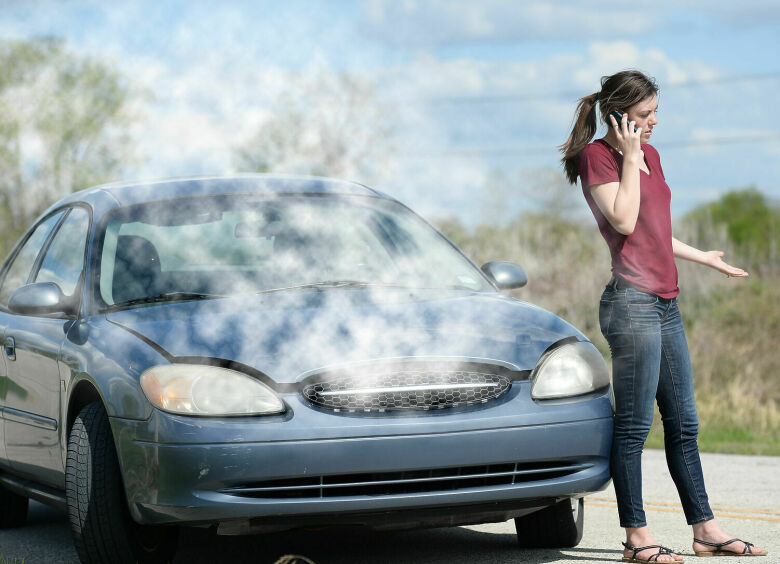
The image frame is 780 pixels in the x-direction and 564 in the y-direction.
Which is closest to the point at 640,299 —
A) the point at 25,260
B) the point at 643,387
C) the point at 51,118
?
the point at 643,387

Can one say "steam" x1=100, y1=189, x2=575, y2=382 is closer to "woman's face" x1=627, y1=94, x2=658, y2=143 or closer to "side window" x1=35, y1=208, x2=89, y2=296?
"side window" x1=35, y1=208, x2=89, y2=296

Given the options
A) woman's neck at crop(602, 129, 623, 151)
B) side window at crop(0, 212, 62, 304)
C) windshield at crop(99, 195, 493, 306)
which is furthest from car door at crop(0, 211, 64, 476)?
woman's neck at crop(602, 129, 623, 151)

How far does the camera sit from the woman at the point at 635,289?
180 inches

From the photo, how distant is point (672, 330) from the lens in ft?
15.5

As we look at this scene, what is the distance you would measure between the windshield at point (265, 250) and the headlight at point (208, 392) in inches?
32.3

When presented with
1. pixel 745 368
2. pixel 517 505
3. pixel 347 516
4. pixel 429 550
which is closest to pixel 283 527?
pixel 347 516

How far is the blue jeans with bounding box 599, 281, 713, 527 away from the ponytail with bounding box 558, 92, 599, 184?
1.78 ft

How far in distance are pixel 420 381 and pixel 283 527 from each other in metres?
0.69

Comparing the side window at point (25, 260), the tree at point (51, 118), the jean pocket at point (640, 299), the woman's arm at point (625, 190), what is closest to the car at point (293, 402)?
the jean pocket at point (640, 299)

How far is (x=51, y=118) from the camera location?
1388cm

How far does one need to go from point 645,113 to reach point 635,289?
0.69 metres

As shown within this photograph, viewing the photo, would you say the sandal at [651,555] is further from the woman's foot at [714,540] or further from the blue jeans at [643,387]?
the woman's foot at [714,540]

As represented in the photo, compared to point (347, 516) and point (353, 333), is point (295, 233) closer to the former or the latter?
point (353, 333)

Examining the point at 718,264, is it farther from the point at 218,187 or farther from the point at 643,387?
the point at 218,187
